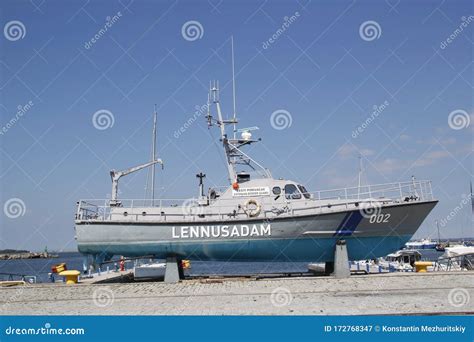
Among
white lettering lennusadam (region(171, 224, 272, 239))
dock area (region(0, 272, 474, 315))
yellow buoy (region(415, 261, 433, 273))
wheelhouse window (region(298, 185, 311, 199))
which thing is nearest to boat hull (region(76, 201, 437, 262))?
white lettering lennusadam (region(171, 224, 272, 239))

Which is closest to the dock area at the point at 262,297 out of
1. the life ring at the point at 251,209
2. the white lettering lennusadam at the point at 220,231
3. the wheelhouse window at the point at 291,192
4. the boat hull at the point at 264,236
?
the boat hull at the point at 264,236

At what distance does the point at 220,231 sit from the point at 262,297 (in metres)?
6.51

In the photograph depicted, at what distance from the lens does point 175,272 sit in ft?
64.1

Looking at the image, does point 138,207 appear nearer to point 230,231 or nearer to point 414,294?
point 230,231

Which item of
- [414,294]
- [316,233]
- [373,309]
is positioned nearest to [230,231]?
[316,233]

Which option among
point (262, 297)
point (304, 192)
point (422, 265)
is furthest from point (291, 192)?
point (262, 297)

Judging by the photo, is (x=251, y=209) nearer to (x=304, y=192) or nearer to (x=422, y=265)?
(x=304, y=192)

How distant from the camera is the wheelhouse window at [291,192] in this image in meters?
20.4

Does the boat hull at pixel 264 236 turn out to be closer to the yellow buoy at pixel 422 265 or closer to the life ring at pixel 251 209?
the life ring at pixel 251 209

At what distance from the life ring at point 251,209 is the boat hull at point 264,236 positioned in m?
0.29

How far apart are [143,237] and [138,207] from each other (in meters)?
1.39

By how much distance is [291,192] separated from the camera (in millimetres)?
20484

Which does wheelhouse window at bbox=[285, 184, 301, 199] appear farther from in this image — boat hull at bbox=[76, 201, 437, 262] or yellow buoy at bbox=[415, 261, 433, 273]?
yellow buoy at bbox=[415, 261, 433, 273]

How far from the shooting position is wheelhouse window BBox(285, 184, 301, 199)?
20.4 m
